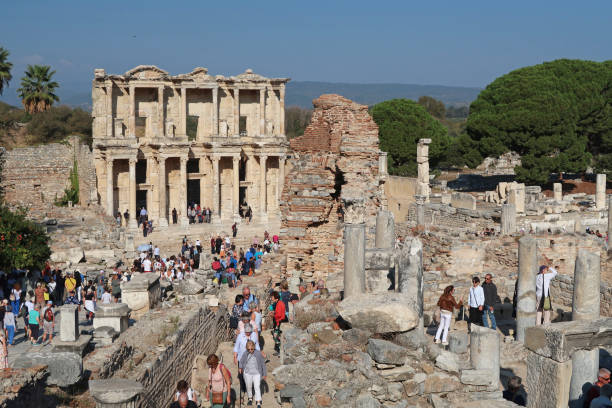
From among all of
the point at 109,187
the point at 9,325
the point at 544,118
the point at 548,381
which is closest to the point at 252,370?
the point at 548,381

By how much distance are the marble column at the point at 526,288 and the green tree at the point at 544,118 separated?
119ft

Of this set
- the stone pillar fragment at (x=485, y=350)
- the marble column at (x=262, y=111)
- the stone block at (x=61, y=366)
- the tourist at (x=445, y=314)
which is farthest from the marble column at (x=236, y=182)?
the stone block at (x=61, y=366)

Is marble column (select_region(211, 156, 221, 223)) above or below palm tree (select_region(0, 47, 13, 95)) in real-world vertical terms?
below

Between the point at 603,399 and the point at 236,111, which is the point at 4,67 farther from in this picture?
the point at 603,399

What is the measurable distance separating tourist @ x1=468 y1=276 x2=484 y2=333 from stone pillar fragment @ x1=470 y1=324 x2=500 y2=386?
3.05m

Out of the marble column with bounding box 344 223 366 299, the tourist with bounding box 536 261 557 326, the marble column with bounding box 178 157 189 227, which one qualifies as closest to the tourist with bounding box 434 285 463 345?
the marble column with bounding box 344 223 366 299

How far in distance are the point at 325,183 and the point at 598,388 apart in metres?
8.23

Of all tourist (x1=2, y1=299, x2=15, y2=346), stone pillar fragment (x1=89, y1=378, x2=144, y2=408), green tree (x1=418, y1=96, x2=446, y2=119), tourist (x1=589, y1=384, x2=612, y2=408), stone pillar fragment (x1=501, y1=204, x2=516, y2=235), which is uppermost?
green tree (x1=418, y1=96, x2=446, y2=119)

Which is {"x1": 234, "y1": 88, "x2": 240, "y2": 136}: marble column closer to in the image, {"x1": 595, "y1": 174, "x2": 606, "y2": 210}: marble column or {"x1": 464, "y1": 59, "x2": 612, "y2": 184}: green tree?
{"x1": 464, "y1": 59, "x2": 612, "y2": 184}: green tree

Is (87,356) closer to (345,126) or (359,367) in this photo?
(359,367)

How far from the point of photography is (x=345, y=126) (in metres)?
16.3

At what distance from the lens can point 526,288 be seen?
13242mm

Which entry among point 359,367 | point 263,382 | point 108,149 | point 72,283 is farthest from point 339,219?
point 108,149

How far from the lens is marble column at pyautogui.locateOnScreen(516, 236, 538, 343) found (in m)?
13.1
